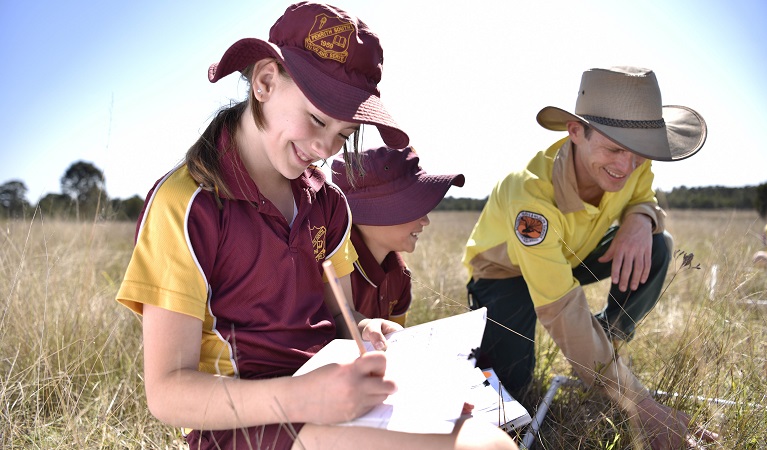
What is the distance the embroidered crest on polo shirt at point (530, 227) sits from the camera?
9.16 feet

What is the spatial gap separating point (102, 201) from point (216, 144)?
8.90 ft

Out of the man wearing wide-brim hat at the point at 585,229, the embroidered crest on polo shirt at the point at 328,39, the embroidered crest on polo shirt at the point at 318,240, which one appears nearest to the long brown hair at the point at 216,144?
the embroidered crest on polo shirt at the point at 328,39

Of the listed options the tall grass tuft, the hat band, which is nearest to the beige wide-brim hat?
the hat band

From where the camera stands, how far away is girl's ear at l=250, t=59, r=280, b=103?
1.72 m

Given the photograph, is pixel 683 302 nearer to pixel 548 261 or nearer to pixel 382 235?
pixel 548 261

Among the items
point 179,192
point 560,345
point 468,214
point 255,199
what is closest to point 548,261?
point 560,345

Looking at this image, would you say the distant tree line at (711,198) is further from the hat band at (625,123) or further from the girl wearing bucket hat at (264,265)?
the girl wearing bucket hat at (264,265)

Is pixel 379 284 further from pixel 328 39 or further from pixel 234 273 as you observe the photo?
pixel 328 39

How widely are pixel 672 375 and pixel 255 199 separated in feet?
5.84

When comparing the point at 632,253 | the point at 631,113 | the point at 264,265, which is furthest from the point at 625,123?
the point at 264,265

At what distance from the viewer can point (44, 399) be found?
2.56 m

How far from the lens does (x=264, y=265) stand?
1.71m

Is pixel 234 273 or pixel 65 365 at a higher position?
pixel 234 273

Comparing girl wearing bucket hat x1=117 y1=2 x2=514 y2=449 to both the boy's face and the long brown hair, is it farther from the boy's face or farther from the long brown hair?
the boy's face
